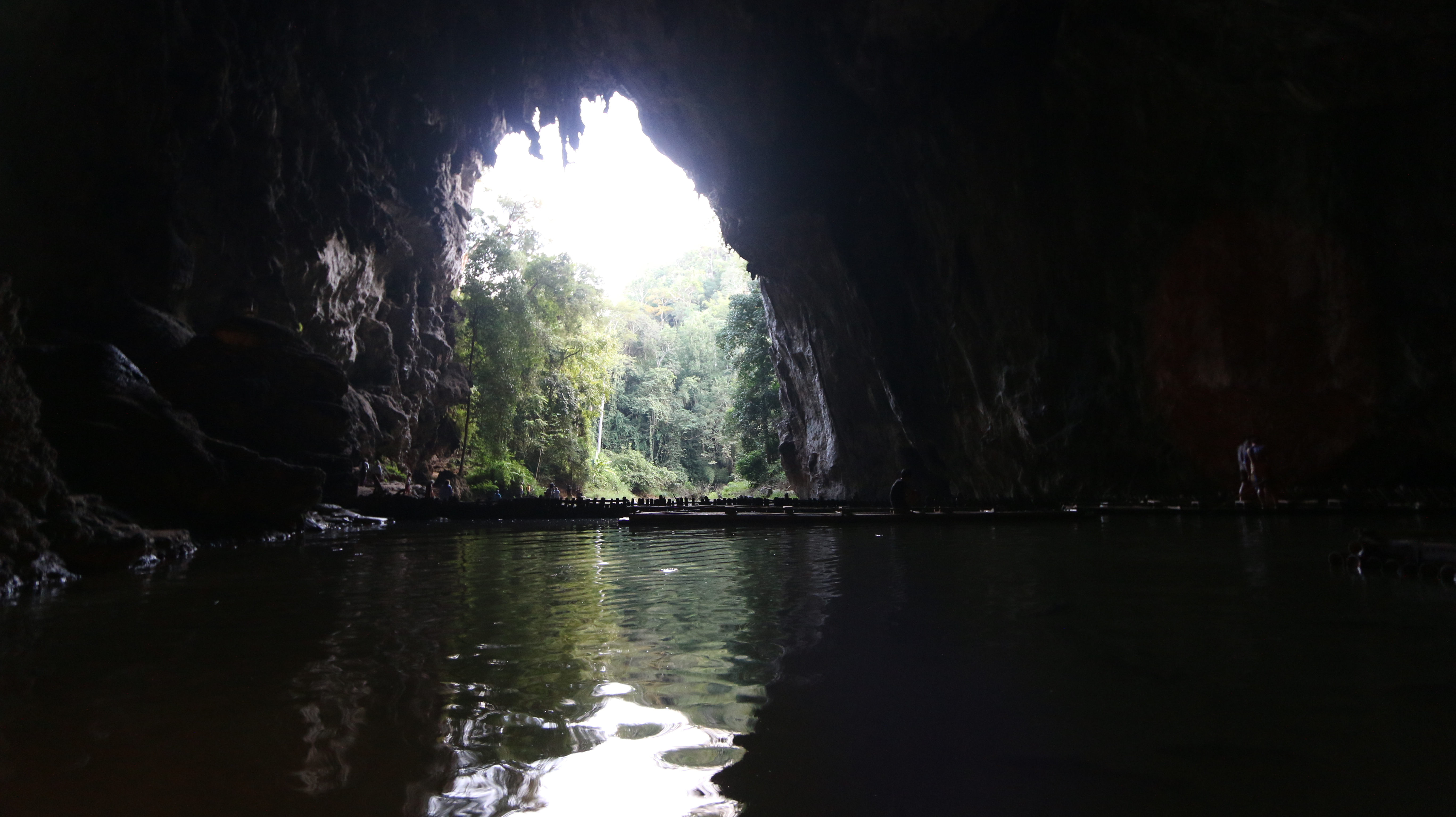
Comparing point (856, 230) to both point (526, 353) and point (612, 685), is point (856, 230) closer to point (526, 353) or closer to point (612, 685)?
point (526, 353)

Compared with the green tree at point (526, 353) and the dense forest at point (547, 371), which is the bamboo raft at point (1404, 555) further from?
the green tree at point (526, 353)

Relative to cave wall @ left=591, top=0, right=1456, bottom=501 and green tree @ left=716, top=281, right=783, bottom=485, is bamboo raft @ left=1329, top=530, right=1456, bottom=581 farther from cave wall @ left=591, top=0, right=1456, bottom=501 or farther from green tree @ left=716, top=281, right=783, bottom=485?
green tree @ left=716, top=281, right=783, bottom=485

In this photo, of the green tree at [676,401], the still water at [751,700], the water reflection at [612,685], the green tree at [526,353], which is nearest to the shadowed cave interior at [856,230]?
the still water at [751,700]

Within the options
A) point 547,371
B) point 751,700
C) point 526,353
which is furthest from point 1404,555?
point 547,371

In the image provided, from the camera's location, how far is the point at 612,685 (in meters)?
2.50

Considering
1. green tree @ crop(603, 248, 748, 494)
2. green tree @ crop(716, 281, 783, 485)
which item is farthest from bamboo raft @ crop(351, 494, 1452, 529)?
green tree @ crop(603, 248, 748, 494)

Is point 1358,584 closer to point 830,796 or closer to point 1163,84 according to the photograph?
point 830,796

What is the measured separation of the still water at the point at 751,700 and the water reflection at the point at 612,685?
1cm

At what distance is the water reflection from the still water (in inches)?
0.5

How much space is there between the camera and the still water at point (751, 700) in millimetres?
1610

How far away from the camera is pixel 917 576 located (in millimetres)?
5297

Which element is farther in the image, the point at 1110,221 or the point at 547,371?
the point at 547,371

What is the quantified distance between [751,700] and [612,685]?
0.51 m

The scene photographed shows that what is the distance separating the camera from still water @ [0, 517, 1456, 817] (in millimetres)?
1610
